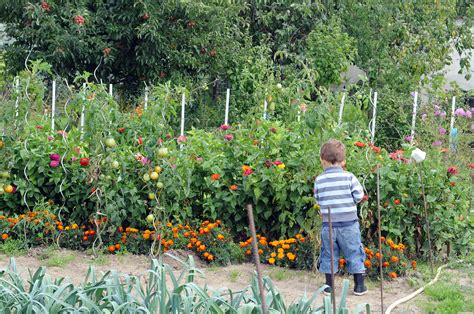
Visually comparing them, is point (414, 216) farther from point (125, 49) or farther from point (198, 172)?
point (125, 49)

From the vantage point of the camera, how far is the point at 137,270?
240 inches

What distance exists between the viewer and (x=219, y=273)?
616 centimetres

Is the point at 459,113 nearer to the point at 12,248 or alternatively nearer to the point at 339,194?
the point at 339,194

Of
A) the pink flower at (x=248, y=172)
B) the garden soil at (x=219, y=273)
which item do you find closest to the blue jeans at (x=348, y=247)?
the garden soil at (x=219, y=273)

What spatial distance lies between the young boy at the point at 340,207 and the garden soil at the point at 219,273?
0.67 feet

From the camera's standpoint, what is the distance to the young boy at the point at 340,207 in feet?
18.7

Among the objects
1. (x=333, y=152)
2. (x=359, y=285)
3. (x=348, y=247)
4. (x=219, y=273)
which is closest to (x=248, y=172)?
(x=219, y=273)

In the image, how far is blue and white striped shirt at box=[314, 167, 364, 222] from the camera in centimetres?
570

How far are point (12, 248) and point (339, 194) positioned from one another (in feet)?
8.63

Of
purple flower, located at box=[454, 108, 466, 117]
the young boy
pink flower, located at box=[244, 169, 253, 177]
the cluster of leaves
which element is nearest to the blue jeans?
the young boy

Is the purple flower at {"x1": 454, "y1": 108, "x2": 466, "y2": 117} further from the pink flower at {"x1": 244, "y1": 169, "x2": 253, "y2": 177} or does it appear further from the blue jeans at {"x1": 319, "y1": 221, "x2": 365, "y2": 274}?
the blue jeans at {"x1": 319, "y1": 221, "x2": 365, "y2": 274}

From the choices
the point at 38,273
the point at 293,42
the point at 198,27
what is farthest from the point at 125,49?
the point at 38,273

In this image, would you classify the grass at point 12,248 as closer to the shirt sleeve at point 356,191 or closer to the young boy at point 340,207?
the young boy at point 340,207

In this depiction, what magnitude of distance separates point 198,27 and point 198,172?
5.40m
